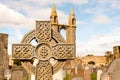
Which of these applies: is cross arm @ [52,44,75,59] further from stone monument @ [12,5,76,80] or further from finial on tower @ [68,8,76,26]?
finial on tower @ [68,8,76,26]

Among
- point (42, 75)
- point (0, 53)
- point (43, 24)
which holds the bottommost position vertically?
point (42, 75)

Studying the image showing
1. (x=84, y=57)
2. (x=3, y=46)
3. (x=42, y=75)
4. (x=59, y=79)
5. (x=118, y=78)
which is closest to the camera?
(x=42, y=75)

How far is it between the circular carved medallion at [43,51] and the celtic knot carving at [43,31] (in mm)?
152

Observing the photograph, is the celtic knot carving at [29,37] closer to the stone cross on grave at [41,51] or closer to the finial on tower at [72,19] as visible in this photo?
the stone cross on grave at [41,51]

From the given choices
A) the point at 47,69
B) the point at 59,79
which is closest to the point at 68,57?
the point at 47,69

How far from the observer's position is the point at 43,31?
9555mm

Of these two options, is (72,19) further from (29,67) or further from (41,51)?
(29,67)

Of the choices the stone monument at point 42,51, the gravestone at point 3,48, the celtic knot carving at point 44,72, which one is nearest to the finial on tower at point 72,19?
the gravestone at point 3,48

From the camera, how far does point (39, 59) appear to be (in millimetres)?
9469

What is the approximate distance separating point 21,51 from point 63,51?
1072 millimetres

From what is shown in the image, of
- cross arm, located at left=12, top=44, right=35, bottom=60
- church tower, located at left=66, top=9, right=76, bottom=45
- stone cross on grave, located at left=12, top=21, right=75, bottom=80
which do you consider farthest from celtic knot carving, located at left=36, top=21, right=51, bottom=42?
church tower, located at left=66, top=9, right=76, bottom=45

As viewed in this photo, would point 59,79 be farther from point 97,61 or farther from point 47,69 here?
point 97,61

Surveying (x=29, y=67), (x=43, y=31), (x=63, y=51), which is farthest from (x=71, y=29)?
(x=29, y=67)

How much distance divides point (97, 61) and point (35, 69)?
5677cm
